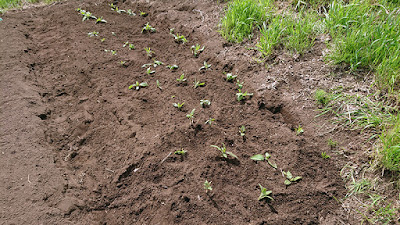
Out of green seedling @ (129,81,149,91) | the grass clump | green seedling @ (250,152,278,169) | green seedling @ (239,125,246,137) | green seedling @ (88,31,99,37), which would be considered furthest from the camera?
green seedling @ (88,31,99,37)

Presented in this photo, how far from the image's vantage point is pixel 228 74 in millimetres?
3172

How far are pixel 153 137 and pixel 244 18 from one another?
83.3 inches

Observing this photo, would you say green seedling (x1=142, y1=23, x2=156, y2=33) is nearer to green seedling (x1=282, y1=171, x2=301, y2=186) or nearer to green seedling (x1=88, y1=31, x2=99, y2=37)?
green seedling (x1=88, y1=31, x2=99, y2=37)

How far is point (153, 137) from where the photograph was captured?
8.56ft

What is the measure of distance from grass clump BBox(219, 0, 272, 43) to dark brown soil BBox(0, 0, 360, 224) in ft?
0.62

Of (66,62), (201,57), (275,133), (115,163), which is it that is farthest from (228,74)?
(66,62)

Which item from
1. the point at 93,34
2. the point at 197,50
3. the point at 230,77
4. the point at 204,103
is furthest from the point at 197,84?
the point at 93,34

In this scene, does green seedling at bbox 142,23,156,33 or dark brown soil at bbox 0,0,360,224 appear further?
green seedling at bbox 142,23,156,33

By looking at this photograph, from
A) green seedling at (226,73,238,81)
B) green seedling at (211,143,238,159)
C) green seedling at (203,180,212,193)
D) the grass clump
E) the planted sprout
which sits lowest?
green seedling at (203,180,212,193)

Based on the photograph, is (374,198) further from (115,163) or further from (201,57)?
(201,57)

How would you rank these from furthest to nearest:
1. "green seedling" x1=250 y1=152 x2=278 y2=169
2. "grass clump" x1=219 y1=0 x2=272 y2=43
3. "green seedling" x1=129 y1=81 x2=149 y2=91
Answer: "grass clump" x1=219 y1=0 x2=272 y2=43 → "green seedling" x1=129 y1=81 x2=149 y2=91 → "green seedling" x1=250 y1=152 x2=278 y2=169

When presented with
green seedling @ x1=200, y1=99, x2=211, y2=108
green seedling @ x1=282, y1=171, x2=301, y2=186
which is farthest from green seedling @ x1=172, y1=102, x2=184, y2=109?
green seedling @ x1=282, y1=171, x2=301, y2=186

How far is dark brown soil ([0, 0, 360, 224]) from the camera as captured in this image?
2117 millimetres

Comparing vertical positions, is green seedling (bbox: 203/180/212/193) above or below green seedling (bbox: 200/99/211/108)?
below
